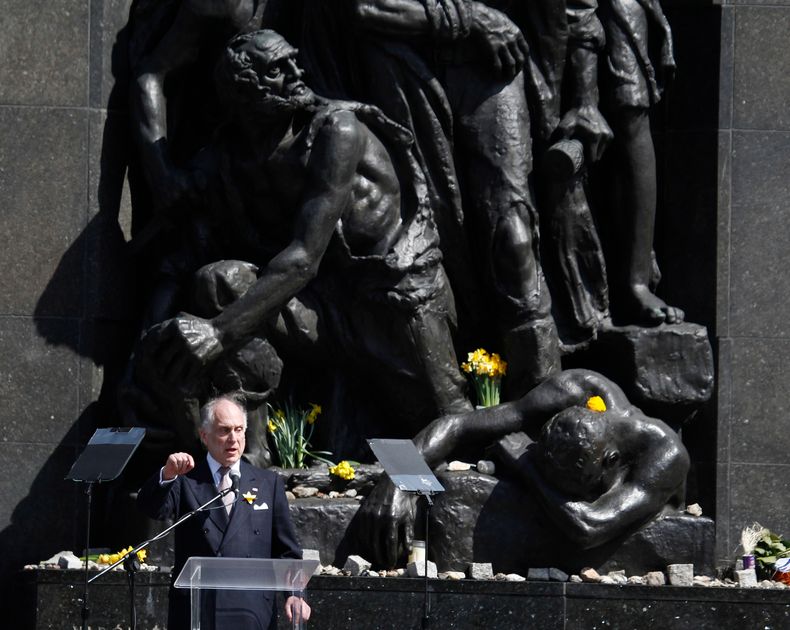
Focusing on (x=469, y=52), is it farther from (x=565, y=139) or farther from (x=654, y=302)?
(x=654, y=302)

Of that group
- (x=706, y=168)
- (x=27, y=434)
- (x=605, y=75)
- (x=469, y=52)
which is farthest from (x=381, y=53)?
(x=27, y=434)

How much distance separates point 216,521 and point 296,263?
320 cm

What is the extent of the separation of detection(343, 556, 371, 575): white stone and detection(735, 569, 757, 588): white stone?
6.53 ft

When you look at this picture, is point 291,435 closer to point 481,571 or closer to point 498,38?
point 481,571

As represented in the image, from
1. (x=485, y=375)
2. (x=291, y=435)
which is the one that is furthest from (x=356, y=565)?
(x=485, y=375)

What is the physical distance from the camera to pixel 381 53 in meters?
11.2

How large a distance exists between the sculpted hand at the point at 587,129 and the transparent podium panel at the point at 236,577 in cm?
477

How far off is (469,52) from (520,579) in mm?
3104

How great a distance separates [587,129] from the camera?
37.4 ft

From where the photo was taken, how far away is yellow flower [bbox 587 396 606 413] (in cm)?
1074

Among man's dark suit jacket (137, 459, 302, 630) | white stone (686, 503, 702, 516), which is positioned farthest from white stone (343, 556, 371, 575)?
man's dark suit jacket (137, 459, 302, 630)

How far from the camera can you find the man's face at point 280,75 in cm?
1073

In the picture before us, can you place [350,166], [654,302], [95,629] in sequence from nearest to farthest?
[95,629], [350,166], [654,302]

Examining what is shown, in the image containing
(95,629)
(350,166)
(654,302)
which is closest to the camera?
(95,629)
